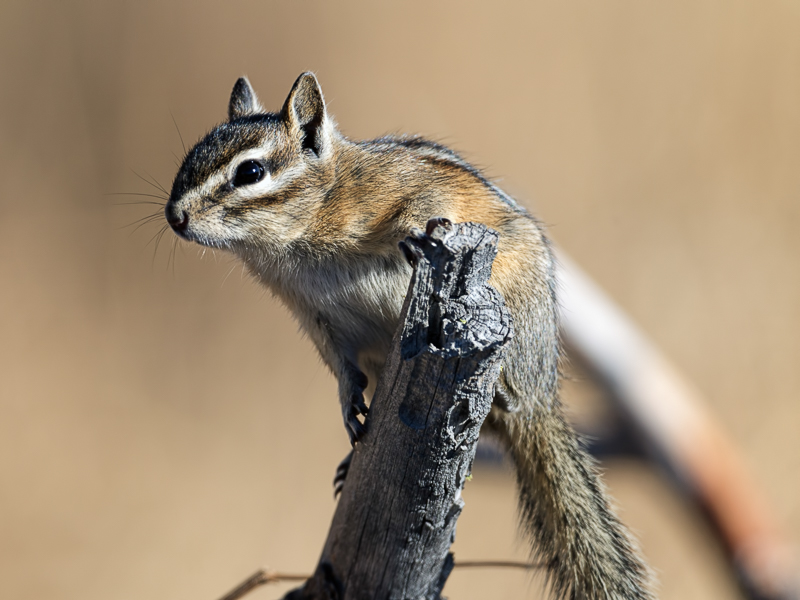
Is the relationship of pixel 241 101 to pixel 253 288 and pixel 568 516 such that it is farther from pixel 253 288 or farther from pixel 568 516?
pixel 568 516

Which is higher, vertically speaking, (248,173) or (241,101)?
(241,101)

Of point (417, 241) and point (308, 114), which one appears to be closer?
point (417, 241)

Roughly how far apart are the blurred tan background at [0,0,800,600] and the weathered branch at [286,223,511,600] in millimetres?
2153

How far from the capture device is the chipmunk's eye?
6.57 ft

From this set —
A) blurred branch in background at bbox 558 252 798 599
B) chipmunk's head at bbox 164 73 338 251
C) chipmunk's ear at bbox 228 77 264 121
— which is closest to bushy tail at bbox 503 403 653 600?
chipmunk's head at bbox 164 73 338 251

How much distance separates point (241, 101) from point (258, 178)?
611 mm

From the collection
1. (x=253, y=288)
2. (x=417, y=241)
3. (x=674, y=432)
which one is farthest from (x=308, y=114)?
(x=674, y=432)

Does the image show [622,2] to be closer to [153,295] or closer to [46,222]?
[153,295]

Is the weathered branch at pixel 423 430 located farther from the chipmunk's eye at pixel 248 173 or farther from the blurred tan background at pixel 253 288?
→ the blurred tan background at pixel 253 288

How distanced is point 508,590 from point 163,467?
8.57ft

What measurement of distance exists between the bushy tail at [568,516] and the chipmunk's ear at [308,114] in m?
1.03

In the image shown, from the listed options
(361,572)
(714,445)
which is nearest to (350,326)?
(361,572)

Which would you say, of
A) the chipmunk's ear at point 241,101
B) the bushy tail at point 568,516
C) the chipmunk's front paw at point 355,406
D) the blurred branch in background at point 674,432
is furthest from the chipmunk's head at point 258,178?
the blurred branch in background at point 674,432

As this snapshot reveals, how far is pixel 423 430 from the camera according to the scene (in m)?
1.57
